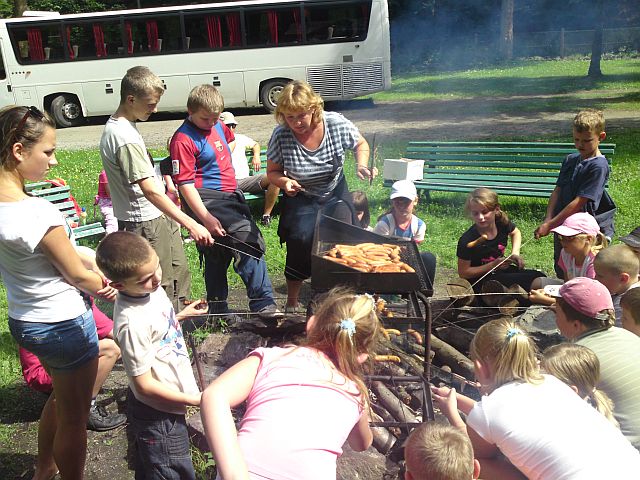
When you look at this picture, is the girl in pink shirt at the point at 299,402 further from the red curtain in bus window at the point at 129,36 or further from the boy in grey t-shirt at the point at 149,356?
the red curtain in bus window at the point at 129,36

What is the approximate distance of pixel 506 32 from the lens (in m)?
31.5

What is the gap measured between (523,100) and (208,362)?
16491 millimetres

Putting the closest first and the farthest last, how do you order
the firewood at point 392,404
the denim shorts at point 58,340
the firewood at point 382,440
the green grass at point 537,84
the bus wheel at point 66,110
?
the denim shorts at point 58,340 < the firewood at point 382,440 < the firewood at point 392,404 < the green grass at point 537,84 < the bus wheel at point 66,110

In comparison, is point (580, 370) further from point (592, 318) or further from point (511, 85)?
point (511, 85)

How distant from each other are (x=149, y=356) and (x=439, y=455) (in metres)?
1.25

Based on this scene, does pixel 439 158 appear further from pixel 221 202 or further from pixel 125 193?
pixel 125 193

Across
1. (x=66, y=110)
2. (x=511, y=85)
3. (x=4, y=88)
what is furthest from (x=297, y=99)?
(x=511, y=85)

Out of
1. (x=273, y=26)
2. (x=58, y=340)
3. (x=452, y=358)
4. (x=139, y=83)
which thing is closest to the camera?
(x=58, y=340)

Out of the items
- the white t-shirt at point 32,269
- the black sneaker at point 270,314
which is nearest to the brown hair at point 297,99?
the black sneaker at point 270,314

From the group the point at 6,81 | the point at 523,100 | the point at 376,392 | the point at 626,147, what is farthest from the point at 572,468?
the point at 6,81

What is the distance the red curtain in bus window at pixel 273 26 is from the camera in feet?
60.6

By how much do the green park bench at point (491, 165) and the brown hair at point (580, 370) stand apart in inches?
211

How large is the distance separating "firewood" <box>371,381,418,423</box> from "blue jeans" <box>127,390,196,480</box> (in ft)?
4.39

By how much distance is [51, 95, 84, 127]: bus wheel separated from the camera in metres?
19.1
